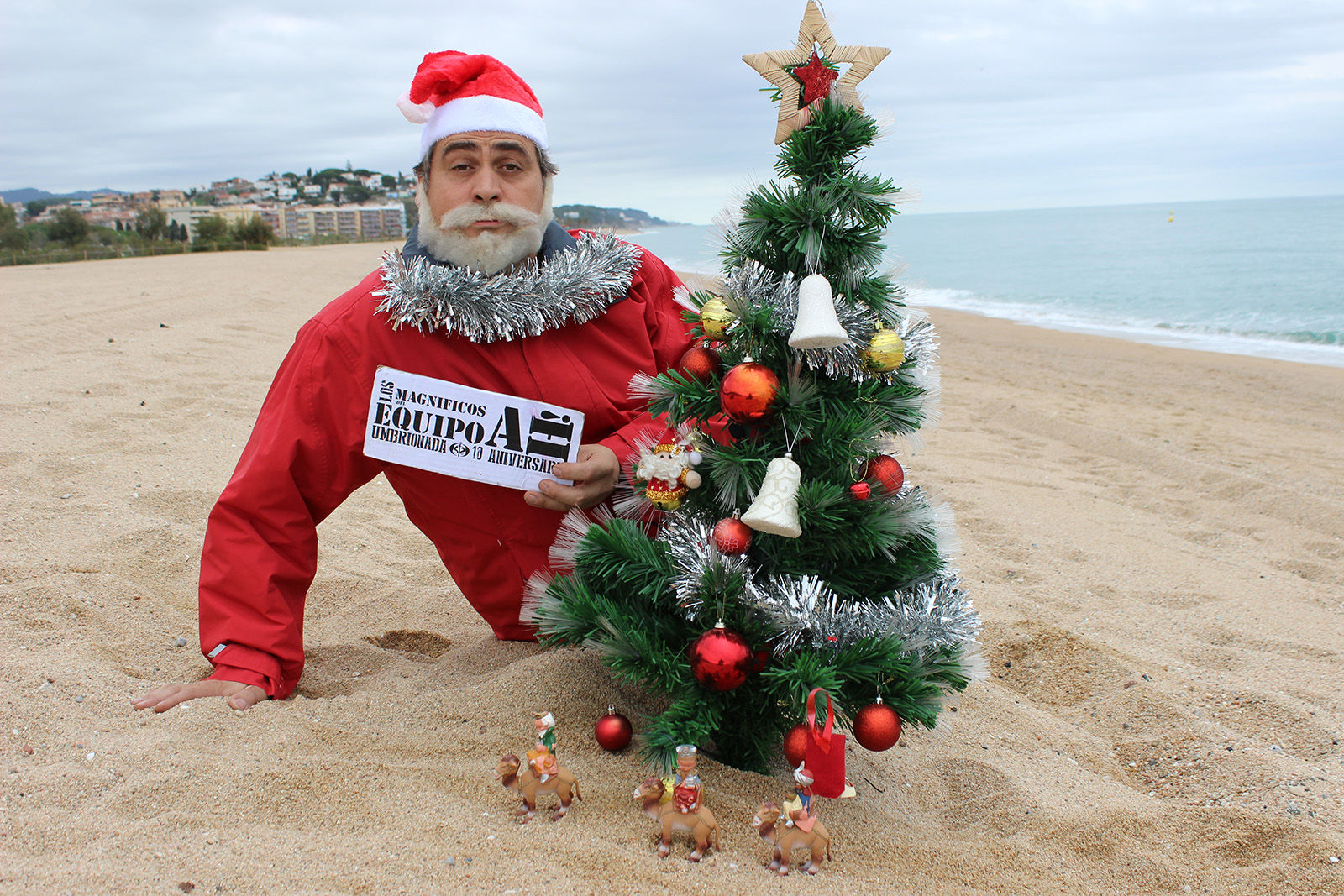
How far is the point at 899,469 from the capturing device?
6.73ft

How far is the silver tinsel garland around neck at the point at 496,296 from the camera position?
100 inches

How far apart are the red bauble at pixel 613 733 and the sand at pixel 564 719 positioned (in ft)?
0.11

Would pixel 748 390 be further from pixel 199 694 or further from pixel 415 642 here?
pixel 415 642

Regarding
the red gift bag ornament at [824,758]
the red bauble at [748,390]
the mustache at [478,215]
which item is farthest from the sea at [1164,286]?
the red gift bag ornament at [824,758]

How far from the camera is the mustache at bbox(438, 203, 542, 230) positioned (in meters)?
2.66

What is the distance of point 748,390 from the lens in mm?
1914

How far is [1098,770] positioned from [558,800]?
154cm

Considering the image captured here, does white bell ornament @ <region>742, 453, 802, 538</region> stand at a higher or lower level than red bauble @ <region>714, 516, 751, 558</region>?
higher

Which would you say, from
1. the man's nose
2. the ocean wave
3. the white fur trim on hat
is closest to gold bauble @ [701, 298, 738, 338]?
the man's nose

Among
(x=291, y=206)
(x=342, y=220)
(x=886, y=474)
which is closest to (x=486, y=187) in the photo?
(x=886, y=474)

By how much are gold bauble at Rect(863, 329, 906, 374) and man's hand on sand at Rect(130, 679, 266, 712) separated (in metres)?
1.85

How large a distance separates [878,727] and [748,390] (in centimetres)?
77

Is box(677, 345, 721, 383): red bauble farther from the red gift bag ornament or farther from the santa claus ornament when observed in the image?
the red gift bag ornament

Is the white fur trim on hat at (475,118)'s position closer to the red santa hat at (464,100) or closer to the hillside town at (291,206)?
the red santa hat at (464,100)
